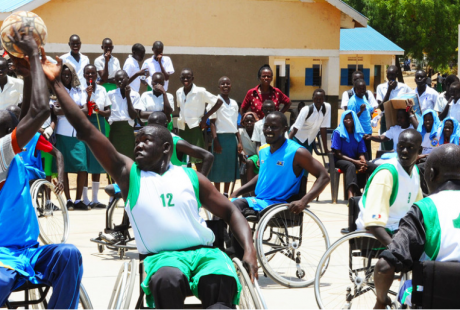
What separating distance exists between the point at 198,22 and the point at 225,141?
547 cm

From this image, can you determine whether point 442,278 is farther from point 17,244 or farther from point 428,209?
point 17,244

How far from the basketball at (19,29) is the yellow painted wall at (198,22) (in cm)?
1102

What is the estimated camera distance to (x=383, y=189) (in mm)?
5191

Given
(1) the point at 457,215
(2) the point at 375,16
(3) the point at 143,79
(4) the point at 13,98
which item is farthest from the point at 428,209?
(2) the point at 375,16

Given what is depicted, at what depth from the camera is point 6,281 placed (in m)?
3.88

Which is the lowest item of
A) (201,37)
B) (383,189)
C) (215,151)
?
(215,151)

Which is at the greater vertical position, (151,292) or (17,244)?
(17,244)

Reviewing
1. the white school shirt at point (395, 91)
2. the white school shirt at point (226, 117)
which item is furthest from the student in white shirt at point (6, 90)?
the white school shirt at point (395, 91)

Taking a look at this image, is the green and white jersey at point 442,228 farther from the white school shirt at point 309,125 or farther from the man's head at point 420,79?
the man's head at point 420,79

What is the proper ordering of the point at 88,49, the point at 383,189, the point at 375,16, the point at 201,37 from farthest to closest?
the point at 375,16, the point at 201,37, the point at 88,49, the point at 383,189

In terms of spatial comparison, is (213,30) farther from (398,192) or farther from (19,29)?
(19,29)

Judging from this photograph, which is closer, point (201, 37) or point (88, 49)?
point (88, 49)

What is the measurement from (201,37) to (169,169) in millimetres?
12312

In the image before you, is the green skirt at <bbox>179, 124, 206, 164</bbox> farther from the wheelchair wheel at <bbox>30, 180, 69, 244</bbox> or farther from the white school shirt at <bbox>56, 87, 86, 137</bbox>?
the wheelchair wheel at <bbox>30, 180, 69, 244</bbox>
